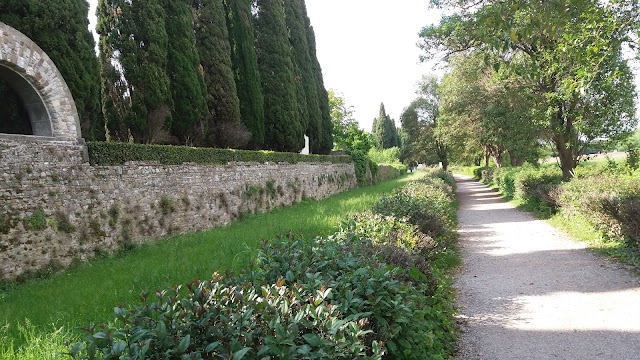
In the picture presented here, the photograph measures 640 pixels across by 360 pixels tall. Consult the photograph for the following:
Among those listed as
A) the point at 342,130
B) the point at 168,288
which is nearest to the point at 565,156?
the point at 168,288

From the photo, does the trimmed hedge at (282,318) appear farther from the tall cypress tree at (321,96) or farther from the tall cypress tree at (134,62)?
the tall cypress tree at (321,96)

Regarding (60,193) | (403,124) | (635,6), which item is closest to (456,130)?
(635,6)

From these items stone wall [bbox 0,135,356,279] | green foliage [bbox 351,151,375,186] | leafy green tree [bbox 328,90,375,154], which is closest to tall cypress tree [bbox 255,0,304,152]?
stone wall [bbox 0,135,356,279]

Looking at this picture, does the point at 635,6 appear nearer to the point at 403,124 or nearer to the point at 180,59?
the point at 180,59

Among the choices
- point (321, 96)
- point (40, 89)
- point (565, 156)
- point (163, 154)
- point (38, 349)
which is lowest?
point (38, 349)

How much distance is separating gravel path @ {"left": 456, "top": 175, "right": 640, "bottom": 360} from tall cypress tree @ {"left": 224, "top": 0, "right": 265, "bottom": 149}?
1220 centimetres

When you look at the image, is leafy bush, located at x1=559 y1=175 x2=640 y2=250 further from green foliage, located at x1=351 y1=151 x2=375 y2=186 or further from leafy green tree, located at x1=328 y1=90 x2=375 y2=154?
leafy green tree, located at x1=328 y1=90 x2=375 y2=154

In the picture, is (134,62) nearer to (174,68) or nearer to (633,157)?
(174,68)

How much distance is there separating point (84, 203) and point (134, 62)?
Answer: 545 cm

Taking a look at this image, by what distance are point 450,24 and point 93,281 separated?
1367 cm

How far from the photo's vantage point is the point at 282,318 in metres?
2.12

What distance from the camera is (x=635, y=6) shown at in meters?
7.91

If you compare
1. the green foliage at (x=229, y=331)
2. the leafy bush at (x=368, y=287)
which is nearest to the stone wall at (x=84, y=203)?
the leafy bush at (x=368, y=287)

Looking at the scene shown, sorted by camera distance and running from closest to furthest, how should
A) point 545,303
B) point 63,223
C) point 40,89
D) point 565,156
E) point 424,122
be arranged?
point 545,303
point 63,223
point 40,89
point 565,156
point 424,122
